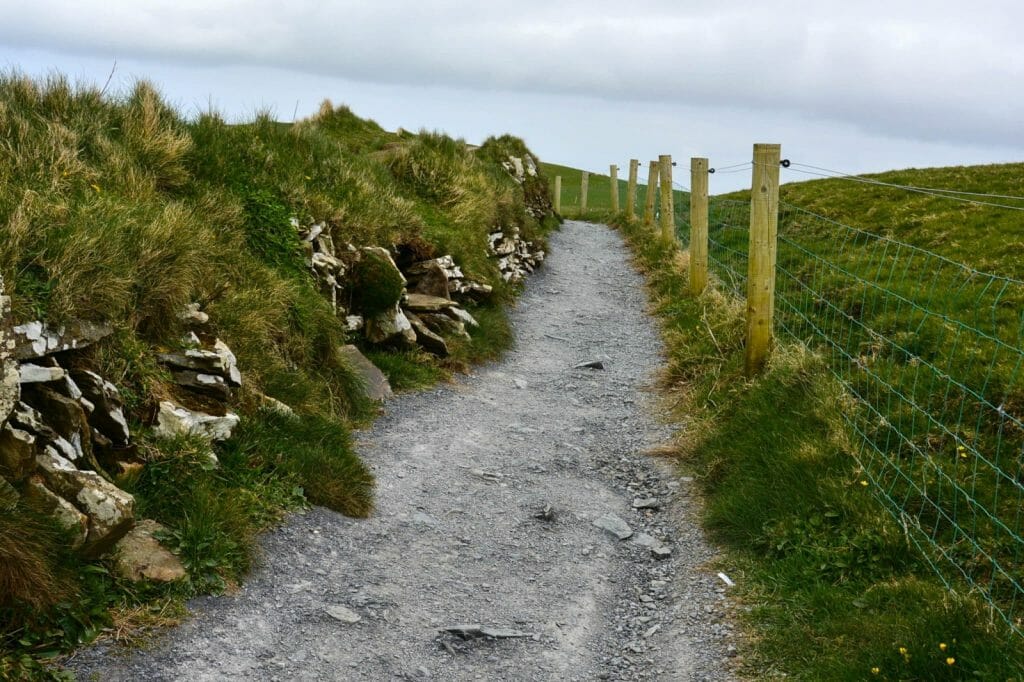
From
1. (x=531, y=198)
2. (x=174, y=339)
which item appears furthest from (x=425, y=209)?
(x=531, y=198)

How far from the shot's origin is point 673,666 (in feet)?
17.5

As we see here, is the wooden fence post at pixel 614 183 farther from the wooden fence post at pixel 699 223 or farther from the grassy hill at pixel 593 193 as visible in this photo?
the wooden fence post at pixel 699 223

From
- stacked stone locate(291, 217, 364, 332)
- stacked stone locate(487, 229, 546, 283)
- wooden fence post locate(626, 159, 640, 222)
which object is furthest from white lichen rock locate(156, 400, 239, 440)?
wooden fence post locate(626, 159, 640, 222)

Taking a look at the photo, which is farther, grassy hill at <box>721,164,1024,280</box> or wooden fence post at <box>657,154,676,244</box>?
wooden fence post at <box>657,154,676,244</box>

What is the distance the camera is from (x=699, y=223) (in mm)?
15016

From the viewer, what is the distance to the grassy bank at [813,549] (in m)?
4.78

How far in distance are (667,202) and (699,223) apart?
602 centimetres

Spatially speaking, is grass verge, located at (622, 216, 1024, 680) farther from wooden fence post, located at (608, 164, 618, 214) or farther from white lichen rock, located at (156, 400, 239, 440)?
wooden fence post, located at (608, 164, 618, 214)

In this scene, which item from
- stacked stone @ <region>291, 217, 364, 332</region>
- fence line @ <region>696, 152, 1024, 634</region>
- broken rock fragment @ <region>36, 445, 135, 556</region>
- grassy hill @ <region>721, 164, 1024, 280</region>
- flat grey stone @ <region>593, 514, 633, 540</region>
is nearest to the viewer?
broken rock fragment @ <region>36, 445, 135, 556</region>

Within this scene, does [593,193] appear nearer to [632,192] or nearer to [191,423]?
[632,192]

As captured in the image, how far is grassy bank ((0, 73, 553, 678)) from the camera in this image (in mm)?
4859

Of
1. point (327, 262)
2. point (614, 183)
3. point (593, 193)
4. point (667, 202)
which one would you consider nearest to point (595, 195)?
point (593, 193)

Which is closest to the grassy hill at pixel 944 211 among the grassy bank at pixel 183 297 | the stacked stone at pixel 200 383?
the grassy bank at pixel 183 297

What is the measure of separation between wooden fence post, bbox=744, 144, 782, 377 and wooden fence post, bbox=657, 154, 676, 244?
11021 millimetres
